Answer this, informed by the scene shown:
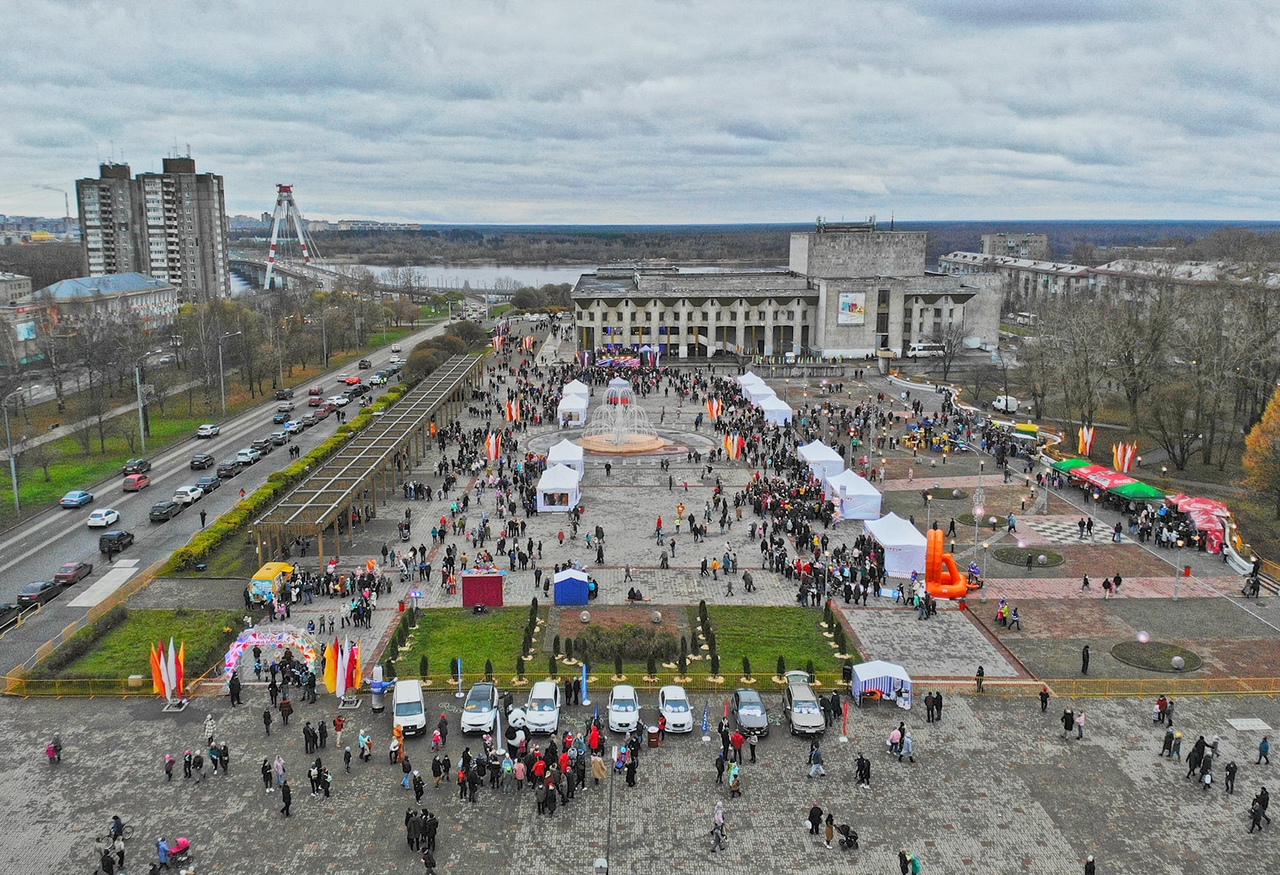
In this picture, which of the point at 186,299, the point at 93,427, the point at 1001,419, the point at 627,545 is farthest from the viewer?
the point at 186,299

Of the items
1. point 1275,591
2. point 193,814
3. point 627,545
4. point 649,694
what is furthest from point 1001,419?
point 193,814

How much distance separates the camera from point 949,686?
26156mm

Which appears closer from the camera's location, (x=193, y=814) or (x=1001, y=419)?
(x=193, y=814)

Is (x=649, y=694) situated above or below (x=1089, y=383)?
below

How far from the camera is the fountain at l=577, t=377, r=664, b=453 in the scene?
53406 mm

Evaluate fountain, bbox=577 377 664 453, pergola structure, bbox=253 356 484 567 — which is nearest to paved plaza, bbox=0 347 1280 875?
pergola structure, bbox=253 356 484 567

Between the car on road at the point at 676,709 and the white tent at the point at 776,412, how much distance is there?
34.5 meters

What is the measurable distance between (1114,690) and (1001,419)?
38980 millimetres

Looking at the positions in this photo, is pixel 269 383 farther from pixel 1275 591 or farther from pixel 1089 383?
pixel 1275 591

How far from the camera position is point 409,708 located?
2364 cm

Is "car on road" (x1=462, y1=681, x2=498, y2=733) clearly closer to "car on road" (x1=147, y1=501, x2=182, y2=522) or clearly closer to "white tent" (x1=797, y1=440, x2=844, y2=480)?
"car on road" (x1=147, y1=501, x2=182, y2=522)

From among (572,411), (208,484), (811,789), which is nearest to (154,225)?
(572,411)

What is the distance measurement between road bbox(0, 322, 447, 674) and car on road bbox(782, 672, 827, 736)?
21.2 meters

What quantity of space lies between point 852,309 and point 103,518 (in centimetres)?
6852
